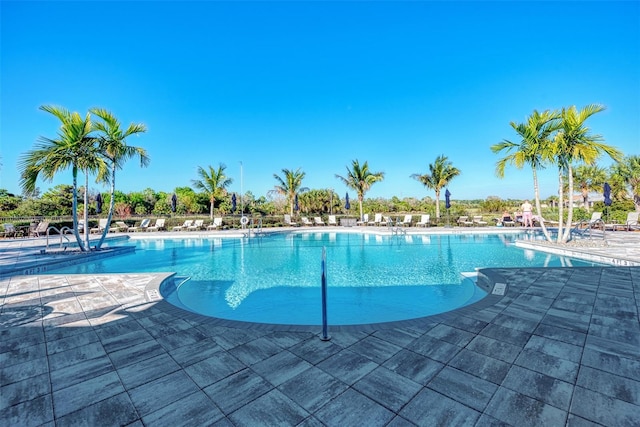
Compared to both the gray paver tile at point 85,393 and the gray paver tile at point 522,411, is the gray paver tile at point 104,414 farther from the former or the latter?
the gray paver tile at point 522,411

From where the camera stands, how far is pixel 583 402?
1.72 m

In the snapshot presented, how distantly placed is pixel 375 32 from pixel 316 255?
458 inches

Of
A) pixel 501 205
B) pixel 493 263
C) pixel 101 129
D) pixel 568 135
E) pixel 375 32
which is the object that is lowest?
pixel 493 263

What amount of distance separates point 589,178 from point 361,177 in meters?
21.4

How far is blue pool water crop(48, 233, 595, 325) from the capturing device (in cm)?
457

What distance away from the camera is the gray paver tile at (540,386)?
1.74 meters

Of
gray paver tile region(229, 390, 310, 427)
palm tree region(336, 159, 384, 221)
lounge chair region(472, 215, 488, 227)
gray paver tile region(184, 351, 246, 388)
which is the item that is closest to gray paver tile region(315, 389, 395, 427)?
gray paver tile region(229, 390, 310, 427)

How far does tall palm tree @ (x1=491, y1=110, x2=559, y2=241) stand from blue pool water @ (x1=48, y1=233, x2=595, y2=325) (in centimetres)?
294

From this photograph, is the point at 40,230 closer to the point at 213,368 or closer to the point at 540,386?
the point at 213,368

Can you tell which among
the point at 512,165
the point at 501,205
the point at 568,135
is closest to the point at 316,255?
the point at 512,165

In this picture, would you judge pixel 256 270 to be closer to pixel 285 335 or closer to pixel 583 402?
pixel 285 335

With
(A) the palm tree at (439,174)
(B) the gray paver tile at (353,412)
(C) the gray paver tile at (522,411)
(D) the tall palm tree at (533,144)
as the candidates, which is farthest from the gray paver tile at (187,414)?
(A) the palm tree at (439,174)

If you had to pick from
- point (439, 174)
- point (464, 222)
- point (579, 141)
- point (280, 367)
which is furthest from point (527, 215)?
point (280, 367)

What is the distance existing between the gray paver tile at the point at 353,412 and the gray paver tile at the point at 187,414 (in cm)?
64
